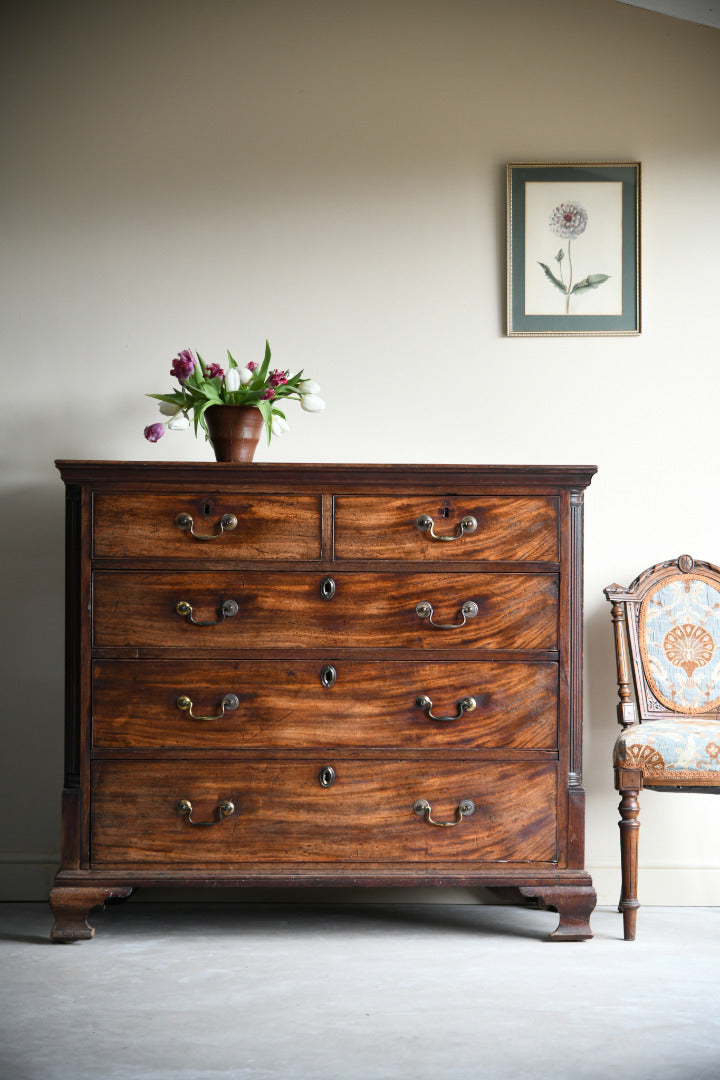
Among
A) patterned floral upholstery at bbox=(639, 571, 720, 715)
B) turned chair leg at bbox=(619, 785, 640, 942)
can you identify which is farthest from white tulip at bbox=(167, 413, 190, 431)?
turned chair leg at bbox=(619, 785, 640, 942)

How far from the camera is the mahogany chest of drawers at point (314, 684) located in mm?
2564

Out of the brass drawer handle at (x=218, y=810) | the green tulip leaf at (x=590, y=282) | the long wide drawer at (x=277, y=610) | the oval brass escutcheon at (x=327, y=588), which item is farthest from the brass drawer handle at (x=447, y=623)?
the green tulip leaf at (x=590, y=282)

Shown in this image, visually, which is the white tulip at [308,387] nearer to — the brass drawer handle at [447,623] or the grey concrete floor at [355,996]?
the brass drawer handle at [447,623]

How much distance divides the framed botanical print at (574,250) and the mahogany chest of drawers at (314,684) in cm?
84

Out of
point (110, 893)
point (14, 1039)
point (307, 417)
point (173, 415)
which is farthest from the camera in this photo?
point (307, 417)

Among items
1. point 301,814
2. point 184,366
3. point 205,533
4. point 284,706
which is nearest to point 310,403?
point 184,366

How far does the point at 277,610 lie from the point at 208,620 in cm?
18

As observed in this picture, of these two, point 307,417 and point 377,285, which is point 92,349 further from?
point 377,285

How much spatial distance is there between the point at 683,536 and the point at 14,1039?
7.68 feet

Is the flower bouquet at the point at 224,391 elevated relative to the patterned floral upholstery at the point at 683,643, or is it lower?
elevated

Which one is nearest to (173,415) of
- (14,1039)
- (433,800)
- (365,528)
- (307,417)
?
(307,417)

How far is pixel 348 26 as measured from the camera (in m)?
3.25

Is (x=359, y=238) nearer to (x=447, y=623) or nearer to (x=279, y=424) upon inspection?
(x=279, y=424)

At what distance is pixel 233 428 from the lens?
108 inches
